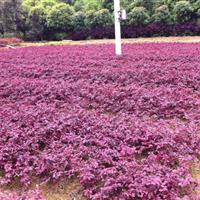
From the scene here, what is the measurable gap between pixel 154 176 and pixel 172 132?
126 centimetres

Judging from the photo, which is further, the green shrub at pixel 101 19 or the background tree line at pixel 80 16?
the green shrub at pixel 101 19

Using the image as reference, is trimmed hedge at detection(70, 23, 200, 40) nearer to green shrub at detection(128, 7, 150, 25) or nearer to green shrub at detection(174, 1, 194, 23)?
green shrub at detection(128, 7, 150, 25)

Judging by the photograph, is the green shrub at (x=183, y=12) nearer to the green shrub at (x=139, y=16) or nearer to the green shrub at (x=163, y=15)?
the green shrub at (x=163, y=15)

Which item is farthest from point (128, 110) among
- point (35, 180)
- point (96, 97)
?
point (35, 180)

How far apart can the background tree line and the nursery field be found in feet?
57.0

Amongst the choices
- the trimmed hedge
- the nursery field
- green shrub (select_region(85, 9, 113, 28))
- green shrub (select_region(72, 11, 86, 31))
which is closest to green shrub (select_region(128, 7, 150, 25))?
the trimmed hedge

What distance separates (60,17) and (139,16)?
5996 mm

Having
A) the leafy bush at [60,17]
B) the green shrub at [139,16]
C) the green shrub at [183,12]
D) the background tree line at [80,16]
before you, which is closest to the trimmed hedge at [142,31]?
the background tree line at [80,16]

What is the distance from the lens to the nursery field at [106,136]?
13.2ft

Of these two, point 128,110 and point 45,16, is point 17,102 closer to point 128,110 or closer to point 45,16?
point 128,110

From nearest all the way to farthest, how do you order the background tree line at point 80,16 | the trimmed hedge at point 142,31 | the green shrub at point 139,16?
1. the trimmed hedge at point 142,31
2. the background tree line at point 80,16
3. the green shrub at point 139,16

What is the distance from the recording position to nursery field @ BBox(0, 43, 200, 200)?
4.02 meters

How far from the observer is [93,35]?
1083 inches

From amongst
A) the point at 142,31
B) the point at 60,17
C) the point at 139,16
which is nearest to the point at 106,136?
the point at 142,31
